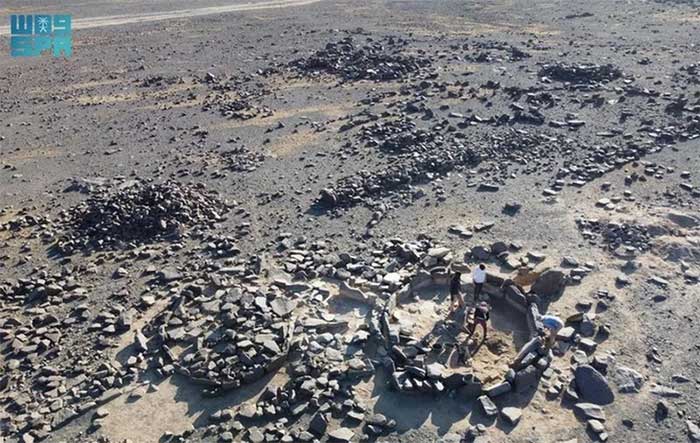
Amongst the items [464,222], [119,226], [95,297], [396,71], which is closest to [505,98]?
[396,71]

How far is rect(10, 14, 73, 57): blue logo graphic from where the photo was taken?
4056 centimetres

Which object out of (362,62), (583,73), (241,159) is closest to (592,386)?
(241,159)

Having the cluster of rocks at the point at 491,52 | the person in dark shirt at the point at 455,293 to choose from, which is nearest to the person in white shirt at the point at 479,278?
the person in dark shirt at the point at 455,293

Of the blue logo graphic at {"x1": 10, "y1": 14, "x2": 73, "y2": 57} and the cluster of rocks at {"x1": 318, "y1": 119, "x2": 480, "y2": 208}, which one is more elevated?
the blue logo graphic at {"x1": 10, "y1": 14, "x2": 73, "y2": 57}

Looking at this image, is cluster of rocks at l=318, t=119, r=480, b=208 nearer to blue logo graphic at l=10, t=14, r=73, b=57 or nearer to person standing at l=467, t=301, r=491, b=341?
person standing at l=467, t=301, r=491, b=341

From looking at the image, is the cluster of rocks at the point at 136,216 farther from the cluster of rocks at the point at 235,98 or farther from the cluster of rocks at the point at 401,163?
the cluster of rocks at the point at 235,98

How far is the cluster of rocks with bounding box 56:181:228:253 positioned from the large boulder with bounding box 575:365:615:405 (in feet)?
38.0

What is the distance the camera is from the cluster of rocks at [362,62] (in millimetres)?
32688

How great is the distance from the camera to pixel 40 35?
4347cm

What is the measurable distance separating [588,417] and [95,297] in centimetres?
1195

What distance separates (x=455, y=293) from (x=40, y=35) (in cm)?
4049

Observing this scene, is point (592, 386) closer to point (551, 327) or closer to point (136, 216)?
point (551, 327)

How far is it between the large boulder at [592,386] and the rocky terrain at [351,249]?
5 centimetres

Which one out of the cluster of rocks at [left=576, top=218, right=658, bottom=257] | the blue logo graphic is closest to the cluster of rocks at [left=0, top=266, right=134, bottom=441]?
the cluster of rocks at [left=576, top=218, right=658, bottom=257]
